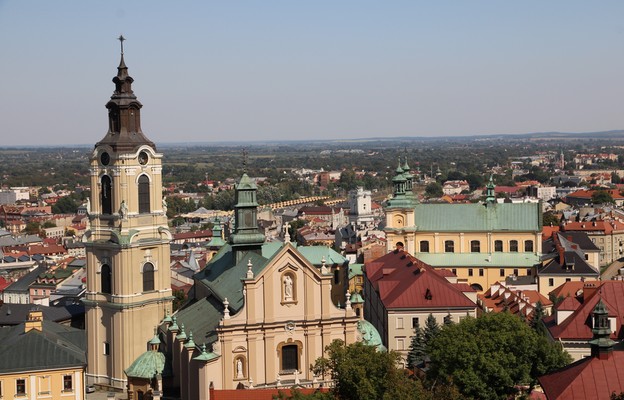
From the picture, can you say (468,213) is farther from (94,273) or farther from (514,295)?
(94,273)

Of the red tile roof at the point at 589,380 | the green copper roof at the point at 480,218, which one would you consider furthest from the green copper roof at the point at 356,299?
the green copper roof at the point at 480,218

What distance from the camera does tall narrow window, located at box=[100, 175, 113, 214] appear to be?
174 feet

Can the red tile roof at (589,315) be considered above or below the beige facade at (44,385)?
above

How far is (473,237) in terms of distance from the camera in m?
85.6

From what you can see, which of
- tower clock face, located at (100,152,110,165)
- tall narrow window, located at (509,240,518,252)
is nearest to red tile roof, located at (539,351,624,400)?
tower clock face, located at (100,152,110,165)

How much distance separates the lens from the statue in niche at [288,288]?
4744cm

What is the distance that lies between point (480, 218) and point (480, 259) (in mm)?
3275

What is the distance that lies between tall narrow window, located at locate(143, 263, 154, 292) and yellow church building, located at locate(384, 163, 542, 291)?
33870mm

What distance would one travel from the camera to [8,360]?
50.1 m

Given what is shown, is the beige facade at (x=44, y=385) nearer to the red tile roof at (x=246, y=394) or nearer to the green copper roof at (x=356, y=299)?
the red tile roof at (x=246, y=394)

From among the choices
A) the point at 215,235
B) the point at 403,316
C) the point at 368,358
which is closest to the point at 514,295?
the point at 403,316

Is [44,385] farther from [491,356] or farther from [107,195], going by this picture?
[491,356]

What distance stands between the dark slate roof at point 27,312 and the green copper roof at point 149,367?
18.2 metres

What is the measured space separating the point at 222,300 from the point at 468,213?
4025cm
